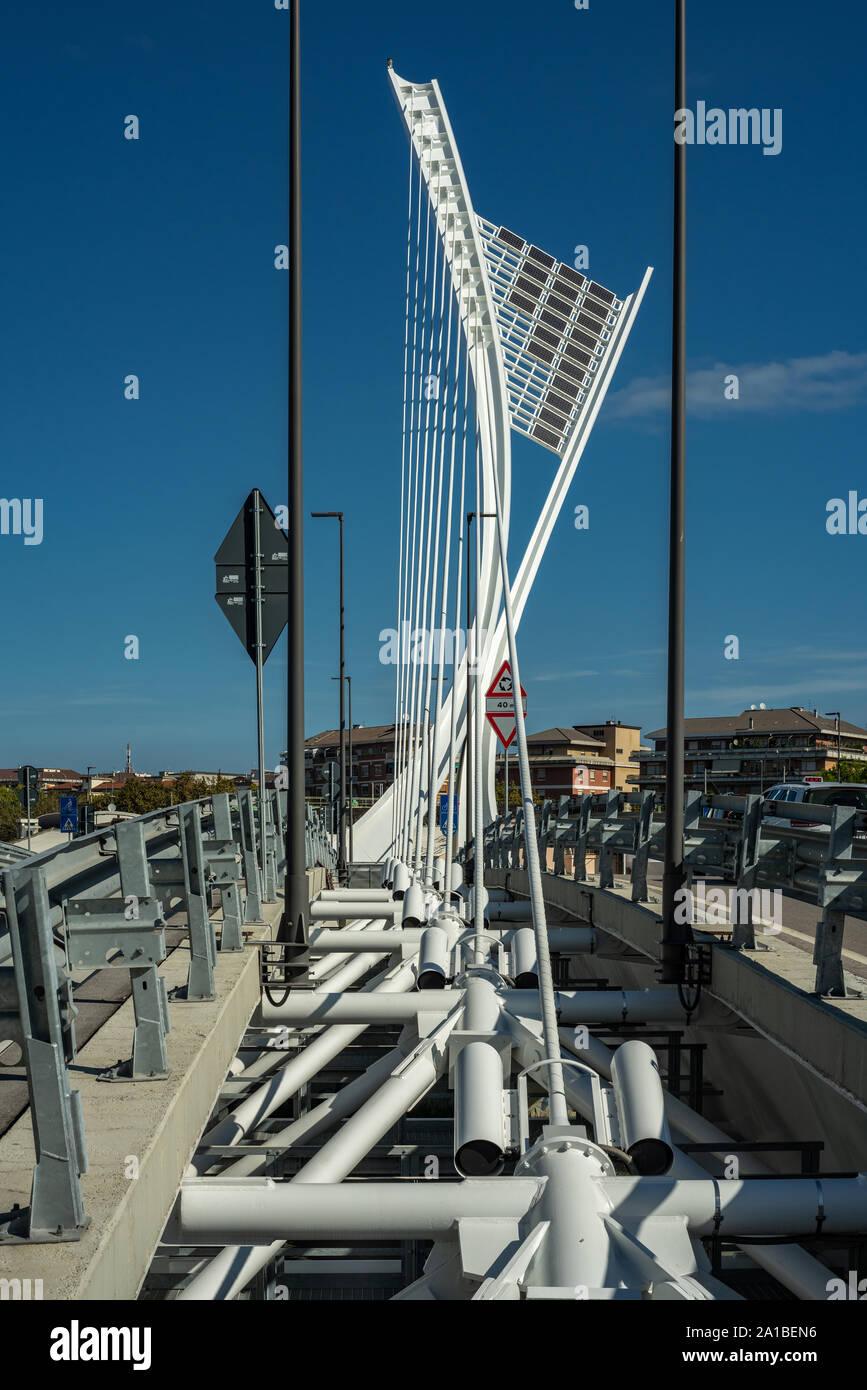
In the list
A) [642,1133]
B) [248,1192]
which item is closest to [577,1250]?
[642,1133]

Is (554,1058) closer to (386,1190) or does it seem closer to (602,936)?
(386,1190)

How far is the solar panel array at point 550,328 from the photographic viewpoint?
120 ft

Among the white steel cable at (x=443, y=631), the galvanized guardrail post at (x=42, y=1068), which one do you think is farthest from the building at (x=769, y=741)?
the galvanized guardrail post at (x=42, y=1068)

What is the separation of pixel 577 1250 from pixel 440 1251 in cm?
214

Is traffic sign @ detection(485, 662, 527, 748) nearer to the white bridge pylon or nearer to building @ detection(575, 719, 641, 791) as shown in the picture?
the white bridge pylon

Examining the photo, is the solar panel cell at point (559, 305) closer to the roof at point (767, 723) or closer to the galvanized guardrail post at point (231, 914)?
the galvanized guardrail post at point (231, 914)

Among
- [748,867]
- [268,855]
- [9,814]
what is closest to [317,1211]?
[748,867]

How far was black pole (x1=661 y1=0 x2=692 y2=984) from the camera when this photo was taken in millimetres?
10461

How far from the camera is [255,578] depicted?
12.7 meters

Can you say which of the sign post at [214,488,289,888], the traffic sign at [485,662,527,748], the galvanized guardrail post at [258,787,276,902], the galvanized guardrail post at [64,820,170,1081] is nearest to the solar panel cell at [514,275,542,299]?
the traffic sign at [485,662,527,748]

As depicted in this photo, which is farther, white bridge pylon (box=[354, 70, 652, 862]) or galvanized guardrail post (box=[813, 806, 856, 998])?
white bridge pylon (box=[354, 70, 652, 862])

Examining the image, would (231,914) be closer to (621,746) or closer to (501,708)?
(501,708)

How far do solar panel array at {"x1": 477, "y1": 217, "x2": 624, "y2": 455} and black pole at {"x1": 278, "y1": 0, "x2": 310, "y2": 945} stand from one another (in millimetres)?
22808

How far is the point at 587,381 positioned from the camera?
40.2 metres
